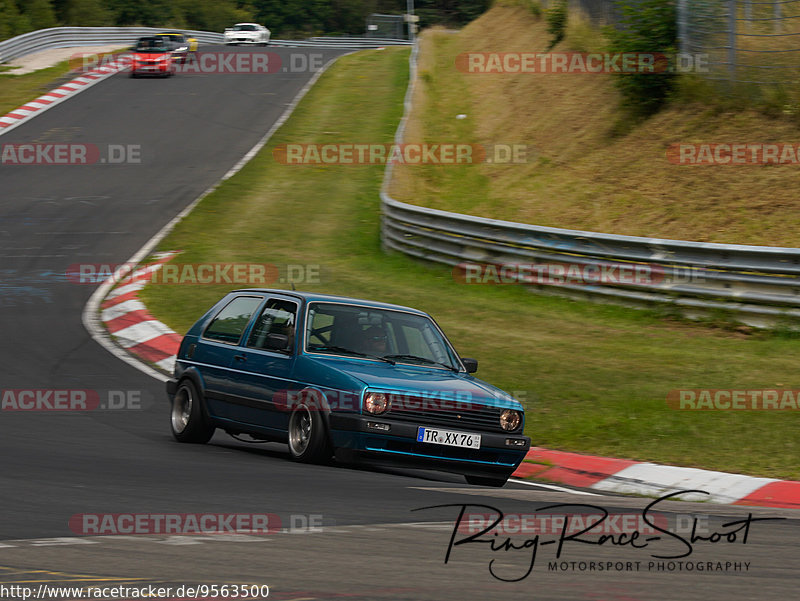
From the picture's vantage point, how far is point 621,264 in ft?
51.1

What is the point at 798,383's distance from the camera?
36.5ft

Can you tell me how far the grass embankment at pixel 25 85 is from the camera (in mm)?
35844

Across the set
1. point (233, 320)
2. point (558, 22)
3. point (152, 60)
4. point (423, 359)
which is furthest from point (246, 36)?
point (423, 359)

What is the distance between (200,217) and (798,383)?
50.4ft

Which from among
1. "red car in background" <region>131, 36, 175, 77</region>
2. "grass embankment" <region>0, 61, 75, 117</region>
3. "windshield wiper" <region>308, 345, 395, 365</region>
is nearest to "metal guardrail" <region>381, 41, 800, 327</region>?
"windshield wiper" <region>308, 345, 395, 365</region>

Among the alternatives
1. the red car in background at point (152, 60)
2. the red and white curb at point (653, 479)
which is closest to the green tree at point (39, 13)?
the red car in background at point (152, 60)

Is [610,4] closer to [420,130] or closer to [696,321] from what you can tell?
[420,130]

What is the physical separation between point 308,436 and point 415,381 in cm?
90

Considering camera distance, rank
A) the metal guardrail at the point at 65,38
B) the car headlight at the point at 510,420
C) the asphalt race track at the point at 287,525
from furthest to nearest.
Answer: the metal guardrail at the point at 65,38, the car headlight at the point at 510,420, the asphalt race track at the point at 287,525

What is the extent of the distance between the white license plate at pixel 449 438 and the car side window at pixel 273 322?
1.50m

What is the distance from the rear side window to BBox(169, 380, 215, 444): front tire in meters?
0.51

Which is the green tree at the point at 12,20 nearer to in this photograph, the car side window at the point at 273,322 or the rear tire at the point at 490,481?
the car side window at the point at 273,322

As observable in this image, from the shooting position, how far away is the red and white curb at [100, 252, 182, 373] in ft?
46.1

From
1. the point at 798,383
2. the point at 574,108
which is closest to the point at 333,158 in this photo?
the point at 574,108
